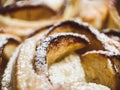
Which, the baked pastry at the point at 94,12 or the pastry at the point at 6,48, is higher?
the baked pastry at the point at 94,12

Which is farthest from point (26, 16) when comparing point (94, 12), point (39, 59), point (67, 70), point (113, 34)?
point (39, 59)

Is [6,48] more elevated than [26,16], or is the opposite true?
[26,16]

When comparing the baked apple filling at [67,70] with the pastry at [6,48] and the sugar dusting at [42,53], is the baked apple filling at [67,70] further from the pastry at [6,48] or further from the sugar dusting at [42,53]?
the pastry at [6,48]

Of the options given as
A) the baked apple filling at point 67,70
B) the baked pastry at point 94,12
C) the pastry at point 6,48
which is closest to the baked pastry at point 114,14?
the baked pastry at point 94,12

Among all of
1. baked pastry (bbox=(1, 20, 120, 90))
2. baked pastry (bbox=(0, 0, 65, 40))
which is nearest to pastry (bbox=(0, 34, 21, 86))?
baked pastry (bbox=(1, 20, 120, 90))

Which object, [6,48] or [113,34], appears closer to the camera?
[6,48]

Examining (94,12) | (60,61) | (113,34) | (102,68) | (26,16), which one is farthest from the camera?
(94,12)

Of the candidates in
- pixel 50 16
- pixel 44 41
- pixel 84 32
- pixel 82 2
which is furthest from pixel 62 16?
pixel 44 41

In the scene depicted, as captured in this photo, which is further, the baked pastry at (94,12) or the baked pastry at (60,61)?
the baked pastry at (94,12)

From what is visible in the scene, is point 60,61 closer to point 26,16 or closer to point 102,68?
point 102,68
